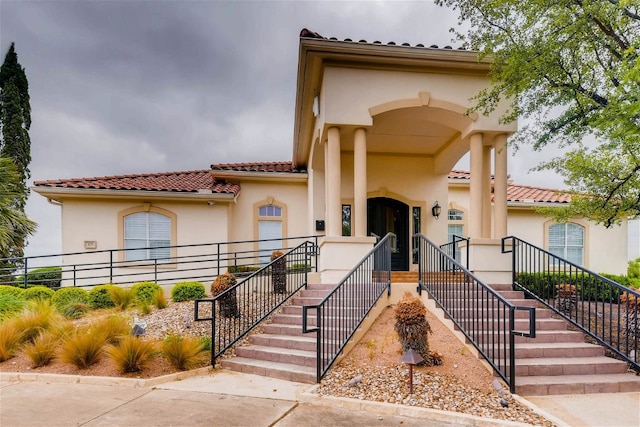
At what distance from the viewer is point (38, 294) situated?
9.53m

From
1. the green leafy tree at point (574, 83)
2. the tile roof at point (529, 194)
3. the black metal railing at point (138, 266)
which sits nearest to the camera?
the green leafy tree at point (574, 83)

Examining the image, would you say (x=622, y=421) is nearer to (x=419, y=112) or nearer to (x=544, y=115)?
(x=544, y=115)

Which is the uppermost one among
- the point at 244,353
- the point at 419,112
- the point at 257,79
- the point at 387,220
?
the point at 257,79

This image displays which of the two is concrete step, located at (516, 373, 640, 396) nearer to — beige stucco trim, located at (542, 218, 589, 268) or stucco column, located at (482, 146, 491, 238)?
stucco column, located at (482, 146, 491, 238)

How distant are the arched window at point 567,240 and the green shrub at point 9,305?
16941 millimetres

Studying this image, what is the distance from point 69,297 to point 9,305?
1.16m

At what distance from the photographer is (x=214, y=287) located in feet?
25.7

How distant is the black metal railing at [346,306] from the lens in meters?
5.40

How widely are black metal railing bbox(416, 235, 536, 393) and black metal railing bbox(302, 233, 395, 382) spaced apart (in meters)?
0.90

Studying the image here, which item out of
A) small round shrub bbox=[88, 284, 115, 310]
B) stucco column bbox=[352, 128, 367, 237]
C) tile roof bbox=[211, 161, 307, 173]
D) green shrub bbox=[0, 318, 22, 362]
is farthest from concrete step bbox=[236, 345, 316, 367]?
tile roof bbox=[211, 161, 307, 173]

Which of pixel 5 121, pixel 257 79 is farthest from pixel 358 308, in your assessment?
pixel 5 121

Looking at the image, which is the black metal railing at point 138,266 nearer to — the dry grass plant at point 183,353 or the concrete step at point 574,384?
the dry grass plant at point 183,353

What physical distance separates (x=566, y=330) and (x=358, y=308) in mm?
3539

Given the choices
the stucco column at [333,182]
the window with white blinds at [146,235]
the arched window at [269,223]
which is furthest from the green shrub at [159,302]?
the arched window at [269,223]
